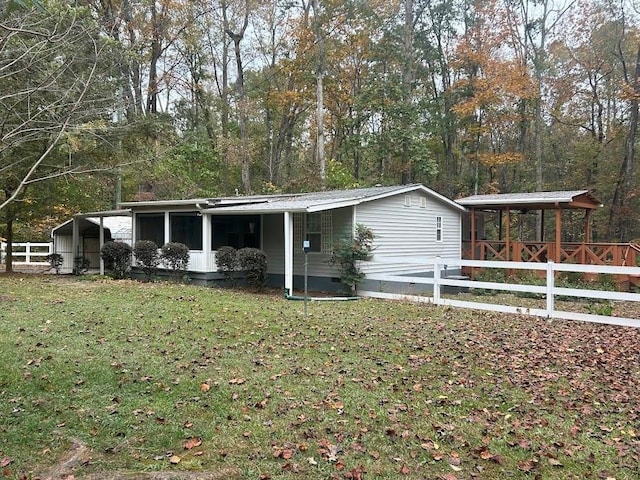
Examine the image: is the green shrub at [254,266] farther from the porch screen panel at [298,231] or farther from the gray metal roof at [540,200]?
the gray metal roof at [540,200]

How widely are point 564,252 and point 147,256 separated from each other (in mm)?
13007

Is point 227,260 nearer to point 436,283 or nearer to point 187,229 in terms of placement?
point 187,229

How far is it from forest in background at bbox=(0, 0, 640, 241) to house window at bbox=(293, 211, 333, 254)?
27.6 feet

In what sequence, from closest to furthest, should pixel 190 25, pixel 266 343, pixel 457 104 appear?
pixel 266 343 < pixel 190 25 < pixel 457 104

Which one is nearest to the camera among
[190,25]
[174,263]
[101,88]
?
[101,88]

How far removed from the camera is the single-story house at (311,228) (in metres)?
13.6

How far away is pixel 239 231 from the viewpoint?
16312mm

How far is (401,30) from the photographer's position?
2684 centimetres

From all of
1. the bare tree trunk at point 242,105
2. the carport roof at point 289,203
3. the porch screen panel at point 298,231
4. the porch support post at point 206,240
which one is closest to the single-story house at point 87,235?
the carport roof at point 289,203

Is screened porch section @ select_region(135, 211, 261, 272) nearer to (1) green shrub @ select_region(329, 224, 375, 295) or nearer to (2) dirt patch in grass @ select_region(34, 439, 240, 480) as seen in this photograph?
(1) green shrub @ select_region(329, 224, 375, 295)

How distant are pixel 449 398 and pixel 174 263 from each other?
11673 mm

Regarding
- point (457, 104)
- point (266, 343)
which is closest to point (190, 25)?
point (457, 104)

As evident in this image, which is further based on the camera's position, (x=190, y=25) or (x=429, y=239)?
(x=190, y=25)

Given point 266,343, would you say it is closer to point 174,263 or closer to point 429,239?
point 174,263
